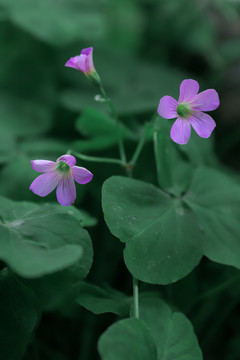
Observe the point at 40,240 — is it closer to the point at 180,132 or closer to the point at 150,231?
the point at 150,231

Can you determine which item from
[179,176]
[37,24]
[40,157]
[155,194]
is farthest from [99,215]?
[37,24]

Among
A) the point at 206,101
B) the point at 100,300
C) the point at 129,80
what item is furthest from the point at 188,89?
the point at 129,80

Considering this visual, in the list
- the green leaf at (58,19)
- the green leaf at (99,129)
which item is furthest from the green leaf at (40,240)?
the green leaf at (58,19)

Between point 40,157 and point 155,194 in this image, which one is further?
point 40,157

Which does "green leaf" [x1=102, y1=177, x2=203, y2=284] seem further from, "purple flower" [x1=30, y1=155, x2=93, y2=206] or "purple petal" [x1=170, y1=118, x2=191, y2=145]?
"purple petal" [x1=170, y1=118, x2=191, y2=145]

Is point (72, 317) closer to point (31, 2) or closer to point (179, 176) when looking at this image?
point (179, 176)

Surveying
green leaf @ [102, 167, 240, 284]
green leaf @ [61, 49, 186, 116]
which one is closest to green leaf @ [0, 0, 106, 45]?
green leaf @ [61, 49, 186, 116]

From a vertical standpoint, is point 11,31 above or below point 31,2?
below
